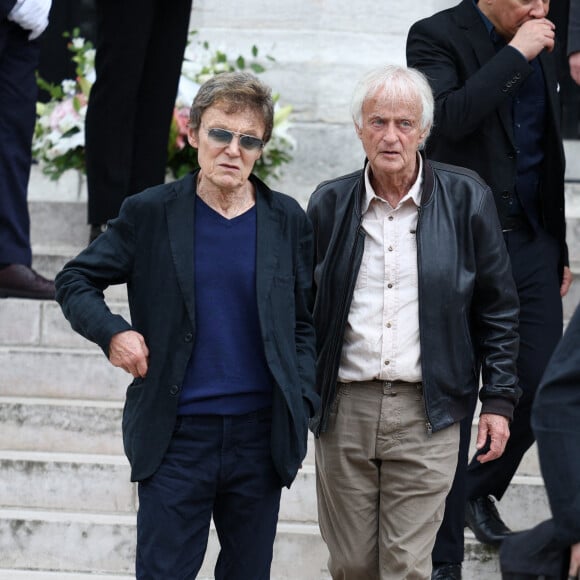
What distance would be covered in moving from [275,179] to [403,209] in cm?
370

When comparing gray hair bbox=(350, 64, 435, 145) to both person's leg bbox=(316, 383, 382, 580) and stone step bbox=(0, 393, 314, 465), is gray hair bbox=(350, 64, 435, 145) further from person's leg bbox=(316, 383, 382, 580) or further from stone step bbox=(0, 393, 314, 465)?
stone step bbox=(0, 393, 314, 465)

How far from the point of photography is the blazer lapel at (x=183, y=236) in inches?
142

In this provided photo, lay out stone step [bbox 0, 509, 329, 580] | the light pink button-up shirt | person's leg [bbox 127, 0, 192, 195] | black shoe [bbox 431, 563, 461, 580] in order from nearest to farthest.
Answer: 1. the light pink button-up shirt
2. black shoe [bbox 431, 563, 461, 580]
3. stone step [bbox 0, 509, 329, 580]
4. person's leg [bbox 127, 0, 192, 195]

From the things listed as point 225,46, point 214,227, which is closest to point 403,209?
point 214,227

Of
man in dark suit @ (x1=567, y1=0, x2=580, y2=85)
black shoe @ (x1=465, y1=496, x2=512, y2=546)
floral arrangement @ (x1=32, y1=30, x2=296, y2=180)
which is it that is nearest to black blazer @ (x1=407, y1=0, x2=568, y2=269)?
man in dark suit @ (x1=567, y1=0, x2=580, y2=85)

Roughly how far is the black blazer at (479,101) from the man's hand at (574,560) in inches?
89.2

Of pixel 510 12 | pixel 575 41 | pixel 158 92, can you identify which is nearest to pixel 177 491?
pixel 510 12

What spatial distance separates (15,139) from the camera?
20.3 ft

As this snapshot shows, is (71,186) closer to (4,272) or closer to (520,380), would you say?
(4,272)

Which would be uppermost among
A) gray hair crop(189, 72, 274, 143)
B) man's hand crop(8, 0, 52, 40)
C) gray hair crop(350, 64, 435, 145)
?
man's hand crop(8, 0, 52, 40)

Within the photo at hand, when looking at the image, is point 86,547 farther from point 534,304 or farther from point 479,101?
point 479,101

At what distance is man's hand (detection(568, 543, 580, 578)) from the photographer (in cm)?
250

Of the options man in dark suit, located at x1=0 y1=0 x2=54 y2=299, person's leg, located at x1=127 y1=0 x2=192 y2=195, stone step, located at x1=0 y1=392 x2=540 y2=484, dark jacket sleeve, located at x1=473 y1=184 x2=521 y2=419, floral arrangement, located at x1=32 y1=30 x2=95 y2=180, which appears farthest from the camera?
floral arrangement, located at x1=32 y1=30 x2=95 y2=180

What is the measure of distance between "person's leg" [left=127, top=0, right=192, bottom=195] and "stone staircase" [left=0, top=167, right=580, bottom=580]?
0.91 meters
